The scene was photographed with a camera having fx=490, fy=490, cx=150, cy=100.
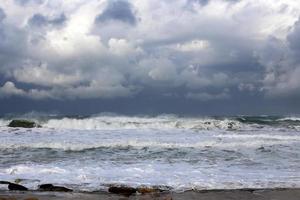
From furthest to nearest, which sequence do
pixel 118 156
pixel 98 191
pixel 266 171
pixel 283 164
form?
pixel 118 156, pixel 283 164, pixel 266 171, pixel 98 191

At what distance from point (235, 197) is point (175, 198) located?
1.18 m

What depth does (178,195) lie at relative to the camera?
9.45 m

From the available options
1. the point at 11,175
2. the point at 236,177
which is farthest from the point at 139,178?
the point at 11,175

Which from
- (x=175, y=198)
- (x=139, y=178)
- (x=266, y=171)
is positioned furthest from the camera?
(x=266, y=171)

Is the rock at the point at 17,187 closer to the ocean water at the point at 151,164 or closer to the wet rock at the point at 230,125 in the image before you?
the ocean water at the point at 151,164

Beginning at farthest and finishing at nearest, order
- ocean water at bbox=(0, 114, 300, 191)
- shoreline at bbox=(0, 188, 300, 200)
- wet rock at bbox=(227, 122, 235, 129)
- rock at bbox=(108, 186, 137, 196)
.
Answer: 1. wet rock at bbox=(227, 122, 235, 129)
2. ocean water at bbox=(0, 114, 300, 191)
3. rock at bbox=(108, 186, 137, 196)
4. shoreline at bbox=(0, 188, 300, 200)

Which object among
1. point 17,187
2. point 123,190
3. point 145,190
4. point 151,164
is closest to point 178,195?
point 145,190

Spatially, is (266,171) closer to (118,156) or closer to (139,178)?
(139,178)

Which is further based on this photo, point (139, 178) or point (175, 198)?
point (139, 178)

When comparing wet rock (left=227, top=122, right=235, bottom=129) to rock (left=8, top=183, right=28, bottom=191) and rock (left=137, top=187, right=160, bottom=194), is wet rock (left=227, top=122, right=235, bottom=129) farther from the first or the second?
rock (left=8, top=183, right=28, bottom=191)

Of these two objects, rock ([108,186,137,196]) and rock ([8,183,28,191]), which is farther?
rock ([8,183,28,191])

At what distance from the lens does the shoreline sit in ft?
29.6

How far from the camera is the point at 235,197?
933 cm

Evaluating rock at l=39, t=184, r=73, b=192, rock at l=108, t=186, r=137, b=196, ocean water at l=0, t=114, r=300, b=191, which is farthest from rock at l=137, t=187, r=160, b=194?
rock at l=39, t=184, r=73, b=192
